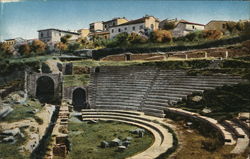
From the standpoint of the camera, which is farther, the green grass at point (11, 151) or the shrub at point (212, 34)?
the shrub at point (212, 34)

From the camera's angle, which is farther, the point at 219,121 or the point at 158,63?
the point at 158,63

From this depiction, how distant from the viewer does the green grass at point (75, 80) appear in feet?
80.4

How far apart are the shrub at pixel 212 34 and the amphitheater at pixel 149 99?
44.6 ft

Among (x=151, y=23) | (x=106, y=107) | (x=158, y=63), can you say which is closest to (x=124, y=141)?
(x=106, y=107)

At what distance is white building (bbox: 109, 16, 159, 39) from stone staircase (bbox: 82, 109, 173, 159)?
1917cm

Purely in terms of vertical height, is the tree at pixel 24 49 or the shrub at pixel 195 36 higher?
the shrub at pixel 195 36

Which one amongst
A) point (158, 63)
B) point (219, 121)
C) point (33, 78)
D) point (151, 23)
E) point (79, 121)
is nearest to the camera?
point (219, 121)

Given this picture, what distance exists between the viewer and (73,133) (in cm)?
1575

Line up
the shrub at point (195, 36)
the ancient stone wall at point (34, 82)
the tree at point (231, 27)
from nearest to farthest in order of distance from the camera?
the ancient stone wall at point (34, 82), the tree at point (231, 27), the shrub at point (195, 36)

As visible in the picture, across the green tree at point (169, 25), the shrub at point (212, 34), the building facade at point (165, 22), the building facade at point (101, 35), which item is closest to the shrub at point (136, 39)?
the green tree at point (169, 25)

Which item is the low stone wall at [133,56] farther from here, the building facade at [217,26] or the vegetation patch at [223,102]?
the vegetation patch at [223,102]

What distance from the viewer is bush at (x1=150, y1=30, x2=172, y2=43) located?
37.3m

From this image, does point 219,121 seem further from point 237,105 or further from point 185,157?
point 185,157

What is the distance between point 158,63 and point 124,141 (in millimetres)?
11350
